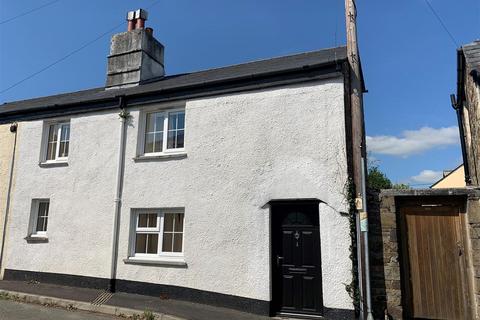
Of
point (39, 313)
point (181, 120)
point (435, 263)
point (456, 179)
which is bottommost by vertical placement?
point (39, 313)

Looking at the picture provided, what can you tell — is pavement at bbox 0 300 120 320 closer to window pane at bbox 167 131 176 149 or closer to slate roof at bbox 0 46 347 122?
window pane at bbox 167 131 176 149

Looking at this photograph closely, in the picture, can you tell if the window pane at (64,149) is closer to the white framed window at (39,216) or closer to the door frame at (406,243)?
the white framed window at (39,216)

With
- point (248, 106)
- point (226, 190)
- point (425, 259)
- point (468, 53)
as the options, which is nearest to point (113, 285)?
point (226, 190)

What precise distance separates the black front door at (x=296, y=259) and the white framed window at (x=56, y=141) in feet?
22.1

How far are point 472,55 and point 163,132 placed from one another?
7.61 meters

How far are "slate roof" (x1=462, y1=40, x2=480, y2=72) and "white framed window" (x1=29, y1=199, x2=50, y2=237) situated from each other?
449 inches

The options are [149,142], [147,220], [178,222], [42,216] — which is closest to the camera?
[178,222]

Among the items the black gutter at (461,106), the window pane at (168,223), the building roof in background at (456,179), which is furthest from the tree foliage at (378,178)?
the window pane at (168,223)

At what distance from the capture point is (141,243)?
369 inches

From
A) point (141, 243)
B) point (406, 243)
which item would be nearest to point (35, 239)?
point (141, 243)

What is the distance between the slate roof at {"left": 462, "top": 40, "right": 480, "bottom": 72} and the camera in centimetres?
806

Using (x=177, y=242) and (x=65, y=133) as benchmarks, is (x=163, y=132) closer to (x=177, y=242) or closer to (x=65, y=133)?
(x=177, y=242)

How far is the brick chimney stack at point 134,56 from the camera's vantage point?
11914mm

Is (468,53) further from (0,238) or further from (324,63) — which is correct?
(0,238)
